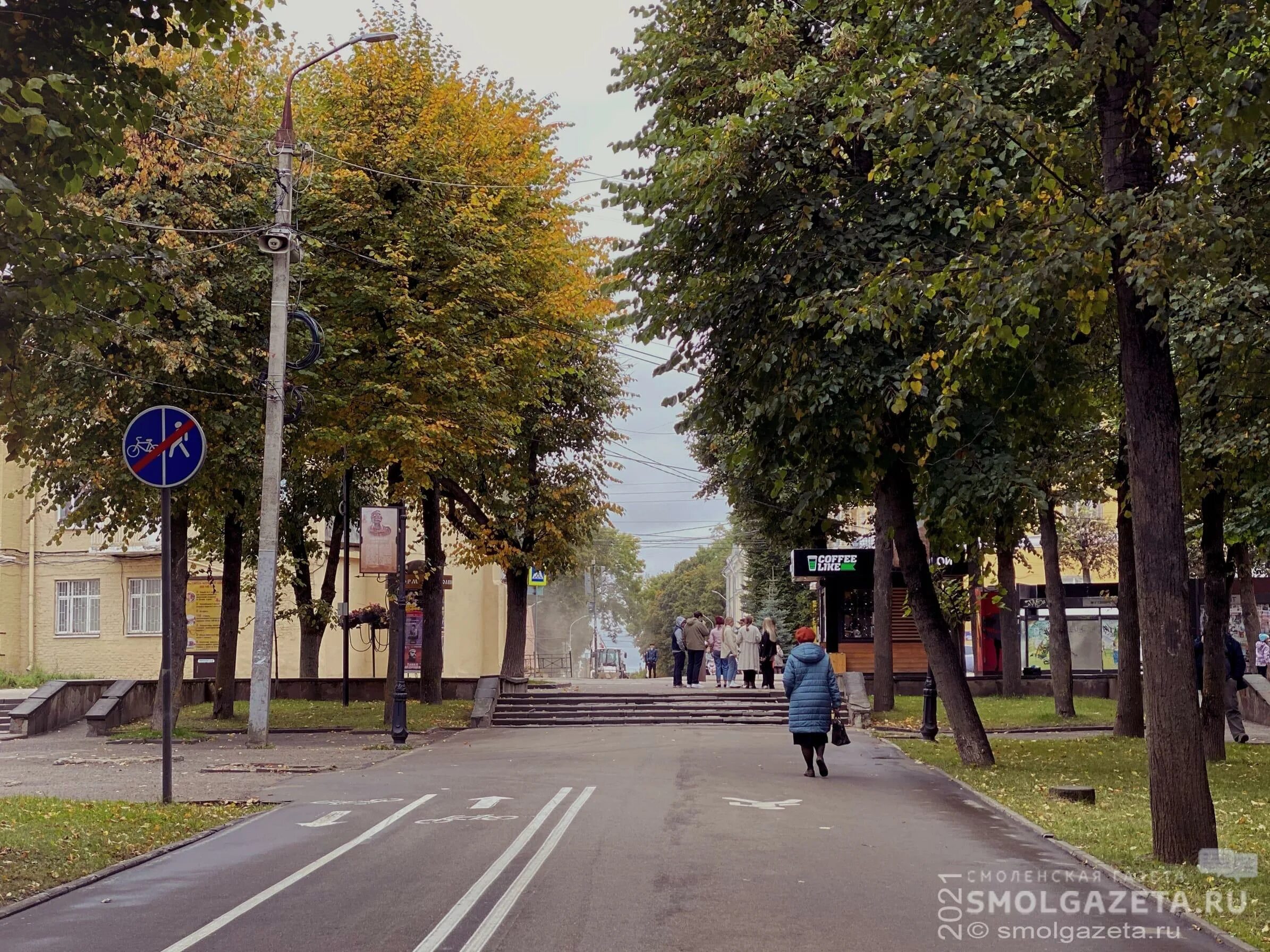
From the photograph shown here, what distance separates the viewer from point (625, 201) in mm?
17781

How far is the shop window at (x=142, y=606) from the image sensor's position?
47219mm

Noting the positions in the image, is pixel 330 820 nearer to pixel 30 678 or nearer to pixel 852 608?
pixel 852 608

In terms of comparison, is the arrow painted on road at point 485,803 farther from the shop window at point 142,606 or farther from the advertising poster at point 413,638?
the shop window at point 142,606

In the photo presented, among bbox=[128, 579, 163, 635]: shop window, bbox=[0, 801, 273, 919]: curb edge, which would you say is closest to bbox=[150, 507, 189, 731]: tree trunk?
bbox=[0, 801, 273, 919]: curb edge

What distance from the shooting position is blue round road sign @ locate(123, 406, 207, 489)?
13039mm

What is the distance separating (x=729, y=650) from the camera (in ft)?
128

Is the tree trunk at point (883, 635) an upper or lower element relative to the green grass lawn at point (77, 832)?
upper

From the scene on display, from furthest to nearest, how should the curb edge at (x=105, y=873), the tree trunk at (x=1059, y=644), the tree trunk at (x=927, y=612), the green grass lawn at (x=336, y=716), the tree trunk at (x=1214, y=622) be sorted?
the tree trunk at (x=1059, y=644) → the green grass lawn at (x=336, y=716) → the tree trunk at (x=1214, y=622) → the tree trunk at (x=927, y=612) → the curb edge at (x=105, y=873)

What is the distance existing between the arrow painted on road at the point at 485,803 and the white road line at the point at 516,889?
88cm

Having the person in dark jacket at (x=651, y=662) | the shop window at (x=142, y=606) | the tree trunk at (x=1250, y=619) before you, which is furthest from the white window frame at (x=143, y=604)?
the tree trunk at (x=1250, y=619)

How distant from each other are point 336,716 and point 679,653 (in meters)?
11.3

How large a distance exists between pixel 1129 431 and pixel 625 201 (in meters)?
9.22

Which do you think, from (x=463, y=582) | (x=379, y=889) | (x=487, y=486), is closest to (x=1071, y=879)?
(x=379, y=889)

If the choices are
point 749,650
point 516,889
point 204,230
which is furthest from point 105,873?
point 749,650
